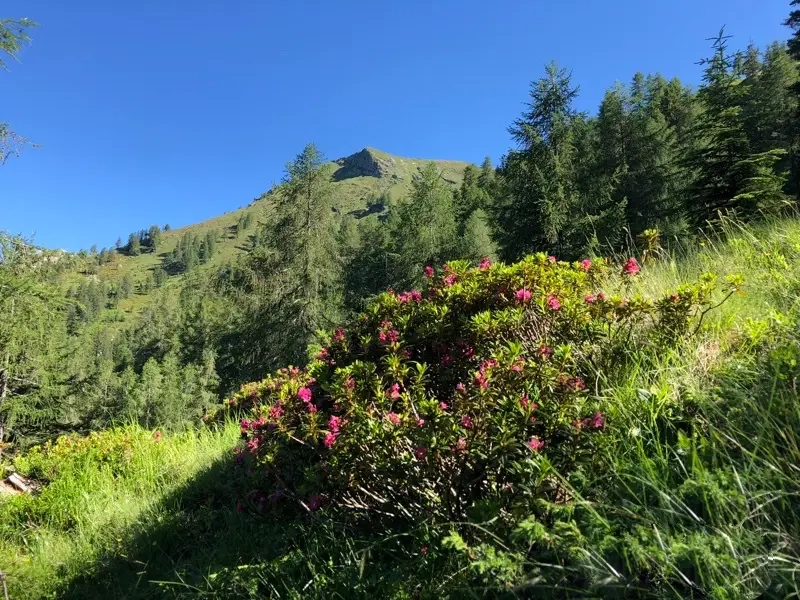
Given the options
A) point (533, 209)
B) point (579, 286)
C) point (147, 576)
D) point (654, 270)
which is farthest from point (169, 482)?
point (533, 209)

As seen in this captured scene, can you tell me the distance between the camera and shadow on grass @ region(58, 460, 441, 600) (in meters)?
1.99

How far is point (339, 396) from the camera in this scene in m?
2.18

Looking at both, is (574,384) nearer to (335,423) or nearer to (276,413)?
(335,423)

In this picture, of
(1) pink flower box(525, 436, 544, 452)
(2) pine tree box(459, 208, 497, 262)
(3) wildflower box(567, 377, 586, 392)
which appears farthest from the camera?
(2) pine tree box(459, 208, 497, 262)

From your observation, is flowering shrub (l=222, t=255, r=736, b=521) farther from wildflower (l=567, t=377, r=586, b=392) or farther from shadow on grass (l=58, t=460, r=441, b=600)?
shadow on grass (l=58, t=460, r=441, b=600)

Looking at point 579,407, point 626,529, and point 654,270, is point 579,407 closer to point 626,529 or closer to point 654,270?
point 626,529

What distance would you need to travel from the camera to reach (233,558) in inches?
103

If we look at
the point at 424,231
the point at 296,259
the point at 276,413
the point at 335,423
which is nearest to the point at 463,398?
the point at 335,423

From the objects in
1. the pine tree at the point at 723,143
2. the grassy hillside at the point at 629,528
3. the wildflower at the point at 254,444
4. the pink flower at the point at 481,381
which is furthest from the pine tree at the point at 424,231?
the pink flower at the point at 481,381

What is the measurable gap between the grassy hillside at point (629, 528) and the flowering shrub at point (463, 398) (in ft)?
0.42

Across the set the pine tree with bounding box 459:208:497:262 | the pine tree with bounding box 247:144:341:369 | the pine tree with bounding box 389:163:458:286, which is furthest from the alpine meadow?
the pine tree with bounding box 459:208:497:262

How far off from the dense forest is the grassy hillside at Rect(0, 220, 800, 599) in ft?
5.32

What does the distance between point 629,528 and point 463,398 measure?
2.47 feet

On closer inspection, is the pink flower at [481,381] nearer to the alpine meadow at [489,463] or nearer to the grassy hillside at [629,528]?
the alpine meadow at [489,463]
